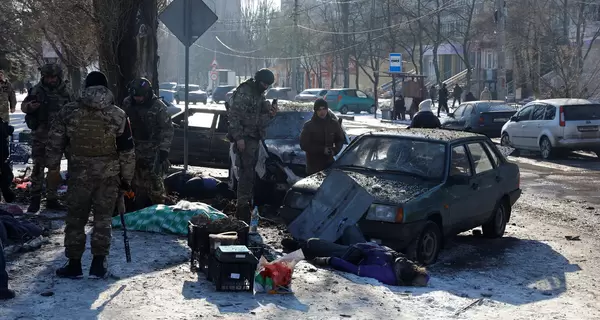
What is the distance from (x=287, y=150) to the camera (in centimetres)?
1333

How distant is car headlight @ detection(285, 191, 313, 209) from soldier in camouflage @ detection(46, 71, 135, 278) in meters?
2.79

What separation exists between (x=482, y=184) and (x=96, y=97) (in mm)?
5107

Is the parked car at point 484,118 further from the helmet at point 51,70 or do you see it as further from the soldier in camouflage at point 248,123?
the helmet at point 51,70

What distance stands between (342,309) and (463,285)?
1708 millimetres

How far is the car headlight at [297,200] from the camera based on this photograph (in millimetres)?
9781

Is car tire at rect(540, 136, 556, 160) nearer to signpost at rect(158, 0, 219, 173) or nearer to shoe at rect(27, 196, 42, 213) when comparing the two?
signpost at rect(158, 0, 219, 173)

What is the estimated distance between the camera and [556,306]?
24.7 feet

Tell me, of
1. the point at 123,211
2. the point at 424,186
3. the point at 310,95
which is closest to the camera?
the point at 123,211

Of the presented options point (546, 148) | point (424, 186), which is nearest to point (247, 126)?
point (424, 186)

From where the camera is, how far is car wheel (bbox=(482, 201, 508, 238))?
1092cm

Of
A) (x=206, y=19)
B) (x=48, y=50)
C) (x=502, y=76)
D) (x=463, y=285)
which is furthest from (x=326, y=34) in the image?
(x=463, y=285)

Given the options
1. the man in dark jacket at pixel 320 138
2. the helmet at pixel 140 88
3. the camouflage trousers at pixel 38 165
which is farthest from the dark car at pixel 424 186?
the camouflage trousers at pixel 38 165

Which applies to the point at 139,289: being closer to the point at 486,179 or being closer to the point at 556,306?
the point at 556,306

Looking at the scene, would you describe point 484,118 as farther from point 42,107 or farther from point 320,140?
point 42,107
